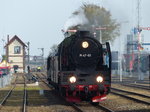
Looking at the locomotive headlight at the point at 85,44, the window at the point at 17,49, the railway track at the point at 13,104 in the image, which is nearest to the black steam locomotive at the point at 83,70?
the locomotive headlight at the point at 85,44

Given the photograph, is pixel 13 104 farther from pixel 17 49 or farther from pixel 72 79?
pixel 17 49

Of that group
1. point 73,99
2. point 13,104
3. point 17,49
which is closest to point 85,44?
point 73,99

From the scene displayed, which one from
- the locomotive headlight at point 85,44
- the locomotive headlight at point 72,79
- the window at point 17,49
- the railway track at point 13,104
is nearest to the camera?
the railway track at point 13,104

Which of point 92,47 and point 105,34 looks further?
point 105,34

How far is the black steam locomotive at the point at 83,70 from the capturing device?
20.8 m

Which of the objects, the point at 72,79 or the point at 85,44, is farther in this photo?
the point at 85,44

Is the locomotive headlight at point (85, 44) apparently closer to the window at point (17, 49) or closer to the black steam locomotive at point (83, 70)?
the black steam locomotive at point (83, 70)

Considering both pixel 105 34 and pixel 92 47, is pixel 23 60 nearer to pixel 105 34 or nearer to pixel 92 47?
pixel 105 34

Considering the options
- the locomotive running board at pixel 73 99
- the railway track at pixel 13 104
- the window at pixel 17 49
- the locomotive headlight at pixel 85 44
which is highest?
the window at pixel 17 49

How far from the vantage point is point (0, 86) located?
138ft

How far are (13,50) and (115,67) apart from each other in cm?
3217

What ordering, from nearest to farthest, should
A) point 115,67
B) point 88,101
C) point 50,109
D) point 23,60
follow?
point 50,109
point 88,101
point 115,67
point 23,60

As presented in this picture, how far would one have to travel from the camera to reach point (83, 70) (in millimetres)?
20922

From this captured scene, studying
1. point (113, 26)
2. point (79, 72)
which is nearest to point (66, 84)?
point (79, 72)
